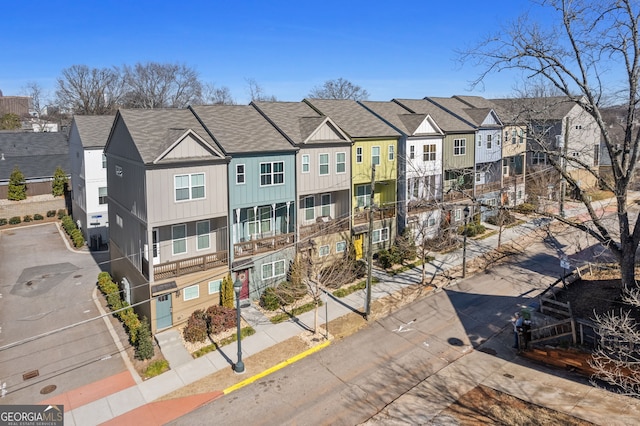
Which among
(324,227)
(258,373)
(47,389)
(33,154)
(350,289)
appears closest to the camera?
(47,389)

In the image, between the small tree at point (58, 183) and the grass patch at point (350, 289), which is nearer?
the grass patch at point (350, 289)

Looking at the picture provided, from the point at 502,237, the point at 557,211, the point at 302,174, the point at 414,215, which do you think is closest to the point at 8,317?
the point at 302,174

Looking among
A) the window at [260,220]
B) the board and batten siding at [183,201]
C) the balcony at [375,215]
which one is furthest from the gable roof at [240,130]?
the balcony at [375,215]

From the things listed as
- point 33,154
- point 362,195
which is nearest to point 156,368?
point 362,195

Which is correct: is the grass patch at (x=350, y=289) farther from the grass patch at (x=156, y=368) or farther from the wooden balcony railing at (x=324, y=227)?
the grass patch at (x=156, y=368)

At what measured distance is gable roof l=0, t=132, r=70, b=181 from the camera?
48250mm

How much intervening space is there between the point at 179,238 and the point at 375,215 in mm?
13869

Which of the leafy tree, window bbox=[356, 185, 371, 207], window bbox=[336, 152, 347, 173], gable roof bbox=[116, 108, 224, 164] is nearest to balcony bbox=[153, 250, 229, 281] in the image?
gable roof bbox=[116, 108, 224, 164]

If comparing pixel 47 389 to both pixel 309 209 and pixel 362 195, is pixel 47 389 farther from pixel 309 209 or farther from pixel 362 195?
pixel 362 195

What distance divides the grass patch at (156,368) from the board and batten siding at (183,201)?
647cm

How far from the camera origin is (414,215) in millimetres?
33188

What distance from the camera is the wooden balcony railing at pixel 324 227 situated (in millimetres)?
27969

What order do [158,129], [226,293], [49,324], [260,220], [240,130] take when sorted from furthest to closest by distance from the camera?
[260,220], [240,130], [158,129], [49,324], [226,293]

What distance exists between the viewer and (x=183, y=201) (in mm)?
22578
